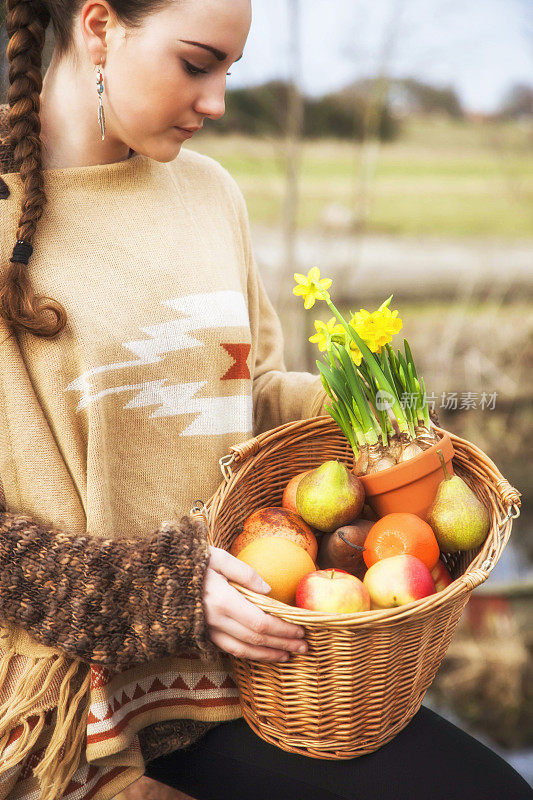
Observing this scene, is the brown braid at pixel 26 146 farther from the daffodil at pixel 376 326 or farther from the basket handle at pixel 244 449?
the daffodil at pixel 376 326

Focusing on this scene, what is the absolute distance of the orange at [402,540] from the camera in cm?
112

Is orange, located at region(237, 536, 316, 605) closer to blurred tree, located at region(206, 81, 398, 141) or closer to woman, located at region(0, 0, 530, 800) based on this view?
woman, located at region(0, 0, 530, 800)

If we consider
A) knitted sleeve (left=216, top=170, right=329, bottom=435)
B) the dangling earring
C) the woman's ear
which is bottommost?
knitted sleeve (left=216, top=170, right=329, bottom=435)

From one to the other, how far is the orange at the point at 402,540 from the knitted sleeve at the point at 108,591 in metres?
0.30

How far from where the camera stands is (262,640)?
0.97 meters

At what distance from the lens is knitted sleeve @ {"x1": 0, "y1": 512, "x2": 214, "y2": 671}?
991 mm

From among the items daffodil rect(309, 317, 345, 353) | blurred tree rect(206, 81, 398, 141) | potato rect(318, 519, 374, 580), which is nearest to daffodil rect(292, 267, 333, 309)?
daffodil rect(309, 317, 345, 353)

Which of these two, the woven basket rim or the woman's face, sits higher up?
the woman's face

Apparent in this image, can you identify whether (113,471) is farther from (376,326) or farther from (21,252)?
(376,326)

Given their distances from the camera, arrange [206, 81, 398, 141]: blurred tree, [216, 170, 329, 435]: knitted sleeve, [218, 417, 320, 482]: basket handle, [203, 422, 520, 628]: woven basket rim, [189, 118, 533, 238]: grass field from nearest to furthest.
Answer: [203, 422, 520, 628]: woven basket rim, [218, 417, 320, 482]: basket handle, [216, 170, 329, 435]: knitted sleeve, [206, 81, 398, 141]: blurred tree, [189, 118, 533, 238]: grass field

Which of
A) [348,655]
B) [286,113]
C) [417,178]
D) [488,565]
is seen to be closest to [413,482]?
[488,565]

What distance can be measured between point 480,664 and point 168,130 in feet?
8.91

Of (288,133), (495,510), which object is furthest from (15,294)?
(288,133)

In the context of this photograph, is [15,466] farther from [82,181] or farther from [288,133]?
[288,133]
